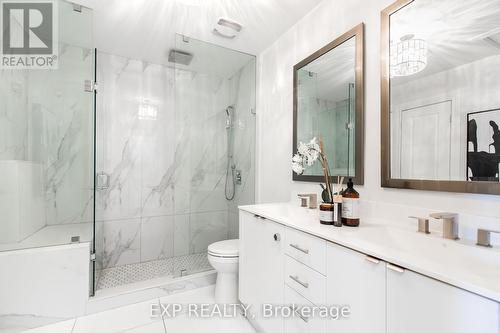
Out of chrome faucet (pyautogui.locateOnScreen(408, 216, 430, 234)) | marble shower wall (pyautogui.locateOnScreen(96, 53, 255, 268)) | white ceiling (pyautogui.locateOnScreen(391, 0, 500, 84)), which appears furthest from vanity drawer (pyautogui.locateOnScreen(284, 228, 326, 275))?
marble shower wall (pyautogui.locateOnScreen(96, 53, 255, 268))

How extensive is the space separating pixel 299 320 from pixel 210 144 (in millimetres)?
1812

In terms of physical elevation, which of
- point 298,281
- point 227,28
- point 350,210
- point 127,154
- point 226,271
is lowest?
point 226,271

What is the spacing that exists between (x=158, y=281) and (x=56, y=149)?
1.51 m

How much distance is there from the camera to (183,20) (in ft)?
6.68

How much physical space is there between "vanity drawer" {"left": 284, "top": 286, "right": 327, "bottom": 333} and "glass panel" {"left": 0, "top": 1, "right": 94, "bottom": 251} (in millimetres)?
1748

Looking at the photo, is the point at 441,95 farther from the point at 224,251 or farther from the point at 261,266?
the point at 224,251

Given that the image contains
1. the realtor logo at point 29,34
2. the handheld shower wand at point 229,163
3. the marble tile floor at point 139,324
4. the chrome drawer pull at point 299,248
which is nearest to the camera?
the chrome drawer pull at point 299,248

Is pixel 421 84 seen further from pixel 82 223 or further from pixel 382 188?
pixel 82 223

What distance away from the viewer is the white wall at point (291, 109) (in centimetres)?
115

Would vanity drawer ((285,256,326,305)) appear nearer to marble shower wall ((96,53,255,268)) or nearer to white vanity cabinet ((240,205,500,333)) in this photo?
white vanity cabinet ((240,205,500,333))

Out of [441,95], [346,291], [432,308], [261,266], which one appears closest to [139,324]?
[261,266]

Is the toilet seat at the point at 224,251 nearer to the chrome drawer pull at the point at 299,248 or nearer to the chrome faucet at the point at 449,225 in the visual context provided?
the chrome drawer pull at the point at 299,248

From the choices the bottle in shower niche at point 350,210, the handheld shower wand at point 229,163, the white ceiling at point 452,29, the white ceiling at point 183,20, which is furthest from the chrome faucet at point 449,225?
the handheld shower wand at point 229,163

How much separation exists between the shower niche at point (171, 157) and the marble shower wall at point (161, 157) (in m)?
0.01
